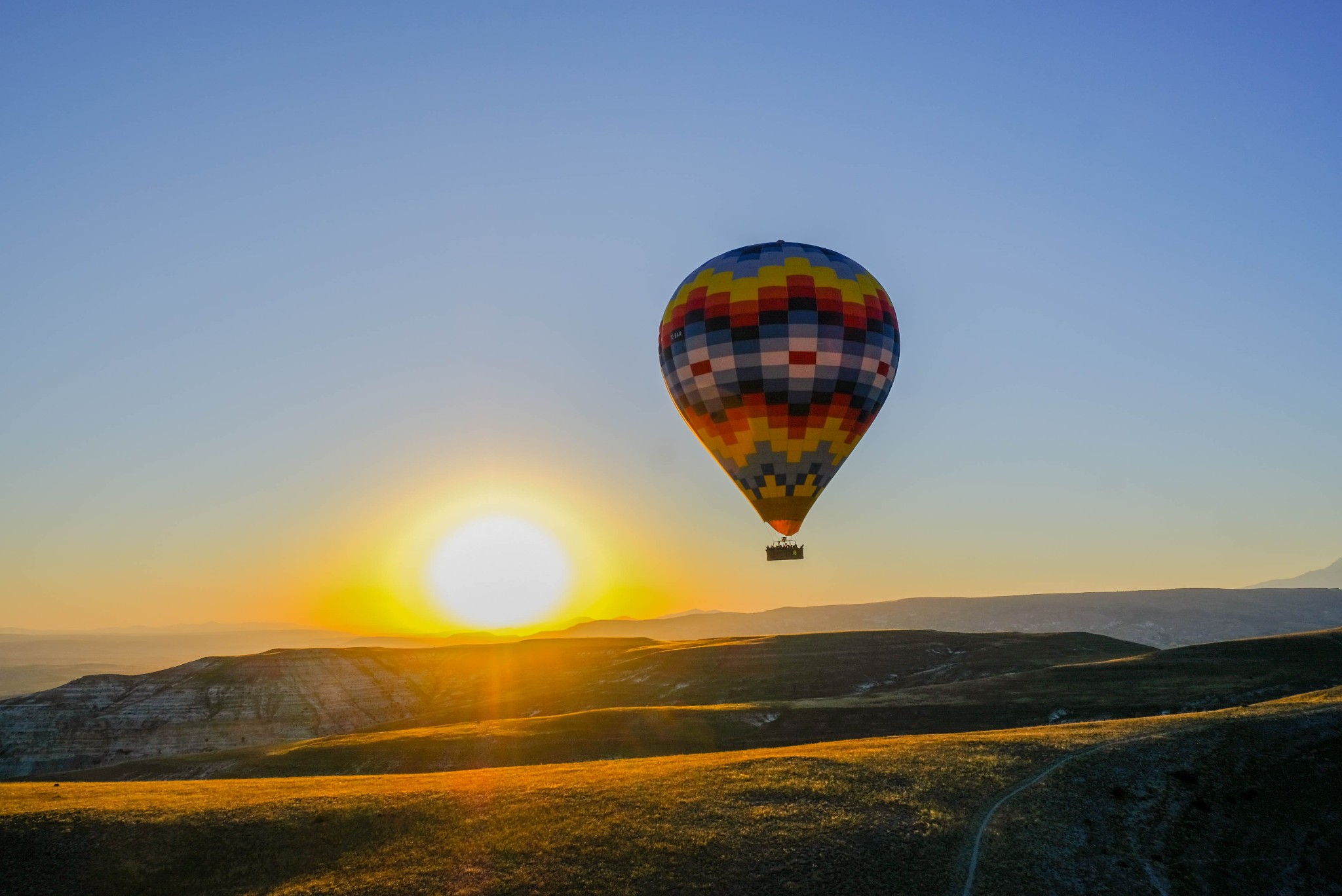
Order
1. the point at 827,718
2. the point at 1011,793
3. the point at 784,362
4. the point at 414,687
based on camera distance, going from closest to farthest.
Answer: the point at 1011,793 → the point at 784,362 → the point at 827,718 → the point at 414,687

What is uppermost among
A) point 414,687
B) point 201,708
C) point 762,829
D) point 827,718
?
point 762,829

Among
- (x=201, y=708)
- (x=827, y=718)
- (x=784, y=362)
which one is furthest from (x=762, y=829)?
(x=201, y=708)

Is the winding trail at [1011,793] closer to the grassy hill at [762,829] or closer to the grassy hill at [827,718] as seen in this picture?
the grassy hill at [762,829]

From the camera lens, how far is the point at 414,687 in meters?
129

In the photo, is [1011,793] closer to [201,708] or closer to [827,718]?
[827,718]

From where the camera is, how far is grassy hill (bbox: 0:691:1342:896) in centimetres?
2752

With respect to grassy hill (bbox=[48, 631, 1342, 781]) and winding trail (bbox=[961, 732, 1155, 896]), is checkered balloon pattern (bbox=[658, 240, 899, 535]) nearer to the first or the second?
grassy hill (bbox=[48, 631, 1342, 781])

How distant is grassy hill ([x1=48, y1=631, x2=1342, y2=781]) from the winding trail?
2200cm

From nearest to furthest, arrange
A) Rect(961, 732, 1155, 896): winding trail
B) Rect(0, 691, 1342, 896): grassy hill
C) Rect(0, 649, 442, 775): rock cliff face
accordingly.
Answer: Rect(961, 732, 1155, 896): winding trail, Rect(0, 691, 1342, 896): grassy hill, Rect(0, 649, 442, 775): rock cliff face

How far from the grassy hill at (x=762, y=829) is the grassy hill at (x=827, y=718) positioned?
22.5 meters

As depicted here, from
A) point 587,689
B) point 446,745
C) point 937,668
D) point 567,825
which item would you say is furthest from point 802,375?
point 587,689

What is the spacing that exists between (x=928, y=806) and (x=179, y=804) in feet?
97.4

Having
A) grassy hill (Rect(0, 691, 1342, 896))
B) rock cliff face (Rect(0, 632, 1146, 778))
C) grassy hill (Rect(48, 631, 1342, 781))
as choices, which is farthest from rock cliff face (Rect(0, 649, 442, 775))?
grassy hill (Rect(0, 691, 1342, 896))

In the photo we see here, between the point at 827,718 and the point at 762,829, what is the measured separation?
40968mm
